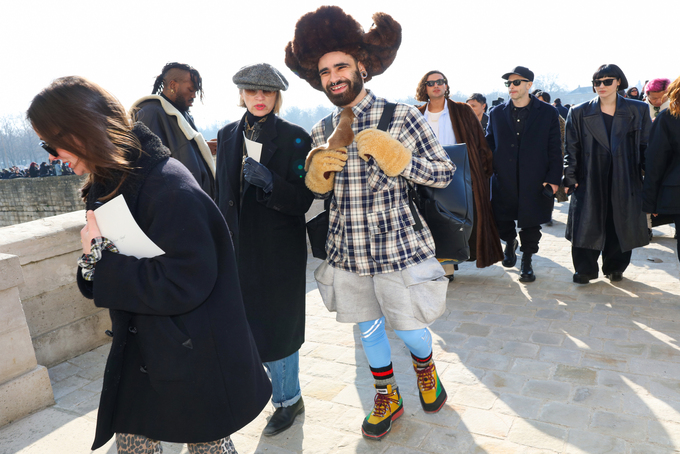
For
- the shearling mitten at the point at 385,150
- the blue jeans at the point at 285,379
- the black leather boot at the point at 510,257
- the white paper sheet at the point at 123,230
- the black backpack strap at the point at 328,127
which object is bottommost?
the black leather boot at the point at 510,257

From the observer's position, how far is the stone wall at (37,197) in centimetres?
1940

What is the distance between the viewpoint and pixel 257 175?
2473 mm

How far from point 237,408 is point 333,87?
1.63 m

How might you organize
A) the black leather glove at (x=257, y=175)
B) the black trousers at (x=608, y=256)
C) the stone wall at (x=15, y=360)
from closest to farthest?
the black leather glove at (x=257, y=175) < the stone wall at (x=15, y=360) < the black trousers at (x=608, y=256)

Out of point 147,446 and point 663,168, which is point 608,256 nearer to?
point 663,168

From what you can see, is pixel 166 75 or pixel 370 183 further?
pixel 166 75

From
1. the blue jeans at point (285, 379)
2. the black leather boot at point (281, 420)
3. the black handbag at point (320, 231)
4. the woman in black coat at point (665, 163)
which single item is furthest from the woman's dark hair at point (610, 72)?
the black leather boot at point (281, 420)

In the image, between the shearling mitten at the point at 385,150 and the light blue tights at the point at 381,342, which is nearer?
the shearling mitten at the point at 385,150

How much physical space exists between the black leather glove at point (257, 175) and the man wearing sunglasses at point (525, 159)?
3517 mm

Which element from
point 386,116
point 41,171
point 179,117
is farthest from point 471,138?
point 41,171

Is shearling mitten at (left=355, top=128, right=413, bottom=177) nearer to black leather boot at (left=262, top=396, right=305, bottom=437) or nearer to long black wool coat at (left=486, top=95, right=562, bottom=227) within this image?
black leather boot at (left=262, top=396, right=305, bottom=437)

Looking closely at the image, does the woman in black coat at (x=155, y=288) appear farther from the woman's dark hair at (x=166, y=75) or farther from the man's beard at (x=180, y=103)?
the woman's dark hair at (x=166, y=75)

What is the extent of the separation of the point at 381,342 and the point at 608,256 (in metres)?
3.44

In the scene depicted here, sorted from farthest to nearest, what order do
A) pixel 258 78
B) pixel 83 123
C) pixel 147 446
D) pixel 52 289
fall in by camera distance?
pixel 52 289 → pixel 258 78 → pixel 147 446 → pixel 83 123
